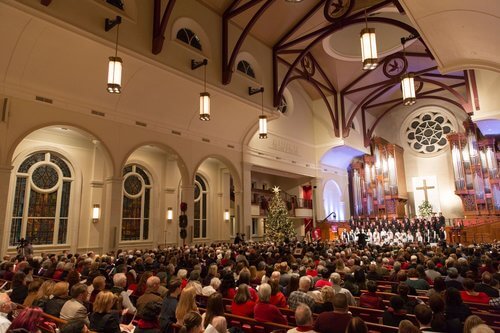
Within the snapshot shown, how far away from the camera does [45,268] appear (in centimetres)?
700

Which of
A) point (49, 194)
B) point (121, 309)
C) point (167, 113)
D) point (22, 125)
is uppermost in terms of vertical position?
point (167, 113)

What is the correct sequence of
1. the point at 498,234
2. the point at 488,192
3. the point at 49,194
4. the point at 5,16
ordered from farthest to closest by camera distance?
the point at 488,192
the point at 498,234
the point at 49,194
the point at 5,16

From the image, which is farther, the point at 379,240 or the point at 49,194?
the point at 379,240

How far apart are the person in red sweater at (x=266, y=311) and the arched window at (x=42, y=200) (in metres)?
10.4

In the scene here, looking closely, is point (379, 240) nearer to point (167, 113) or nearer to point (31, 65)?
point (167, 113)

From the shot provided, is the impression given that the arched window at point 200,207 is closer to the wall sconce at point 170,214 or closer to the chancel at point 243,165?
the chancel at point 243,165

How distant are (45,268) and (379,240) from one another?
15302mm

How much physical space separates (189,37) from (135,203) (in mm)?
7270

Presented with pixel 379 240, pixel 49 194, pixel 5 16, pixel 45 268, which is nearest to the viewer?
pixel 45 268

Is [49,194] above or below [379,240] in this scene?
above

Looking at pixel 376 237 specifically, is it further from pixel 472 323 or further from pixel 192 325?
pixel 192 325

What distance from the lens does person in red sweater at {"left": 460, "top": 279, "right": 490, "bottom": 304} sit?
452 centimetres

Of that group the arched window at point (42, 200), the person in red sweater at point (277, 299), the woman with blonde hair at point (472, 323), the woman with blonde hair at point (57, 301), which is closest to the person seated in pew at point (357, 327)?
the woman with blonde hair at point (472, 323)

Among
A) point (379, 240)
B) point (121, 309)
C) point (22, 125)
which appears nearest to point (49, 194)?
point (22, 125)
